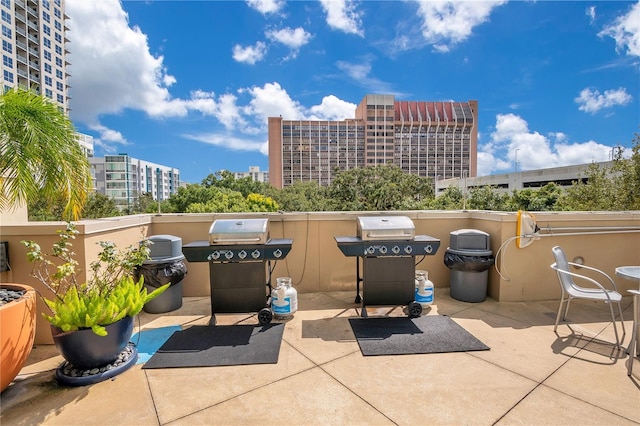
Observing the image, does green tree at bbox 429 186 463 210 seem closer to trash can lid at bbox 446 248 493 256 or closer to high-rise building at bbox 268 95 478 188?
trash can lid at bbox 446 248 493 256

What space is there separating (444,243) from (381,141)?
3250 inches

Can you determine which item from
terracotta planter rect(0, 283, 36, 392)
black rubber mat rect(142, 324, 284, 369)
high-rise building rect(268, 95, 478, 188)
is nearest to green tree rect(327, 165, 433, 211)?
black rubber mat rect(142, 324, 284, 369)

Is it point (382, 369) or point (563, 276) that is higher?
point (563, 276)

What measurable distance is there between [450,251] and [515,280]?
0.89 meters

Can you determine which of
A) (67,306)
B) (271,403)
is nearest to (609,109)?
(271,403)

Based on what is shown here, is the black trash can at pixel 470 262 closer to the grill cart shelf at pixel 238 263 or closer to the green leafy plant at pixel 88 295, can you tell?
the grill cart shelf at pixel 238 263

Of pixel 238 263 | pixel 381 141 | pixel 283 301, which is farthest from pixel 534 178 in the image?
pixel 381 141

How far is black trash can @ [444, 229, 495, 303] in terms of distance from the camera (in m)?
3.96

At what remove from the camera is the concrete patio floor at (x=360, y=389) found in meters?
1.90

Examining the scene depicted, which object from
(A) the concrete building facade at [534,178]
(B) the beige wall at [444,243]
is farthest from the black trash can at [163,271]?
(A) the concrete building facade at [534,178]

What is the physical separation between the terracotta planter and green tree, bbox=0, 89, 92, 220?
0.96 m

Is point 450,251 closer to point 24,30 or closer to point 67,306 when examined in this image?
point 67,306

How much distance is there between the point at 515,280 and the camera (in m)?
4.07

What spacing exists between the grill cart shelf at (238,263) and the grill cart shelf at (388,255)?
0.86 metres
